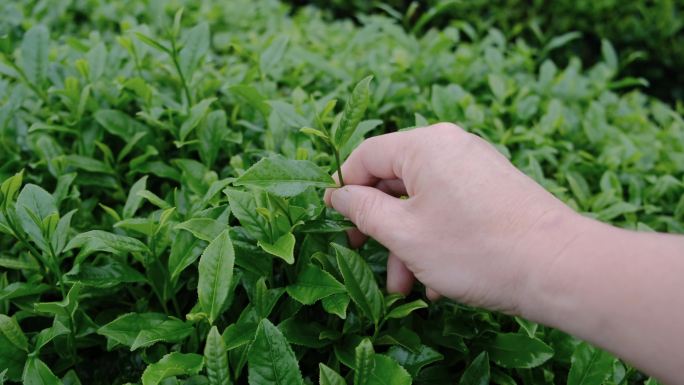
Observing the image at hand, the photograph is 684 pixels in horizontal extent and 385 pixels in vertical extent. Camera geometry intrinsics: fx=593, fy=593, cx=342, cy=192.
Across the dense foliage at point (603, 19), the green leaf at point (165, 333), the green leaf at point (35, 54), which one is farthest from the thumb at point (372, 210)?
the dense foliage at point (603, 19)

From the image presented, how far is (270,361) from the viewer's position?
1.23m

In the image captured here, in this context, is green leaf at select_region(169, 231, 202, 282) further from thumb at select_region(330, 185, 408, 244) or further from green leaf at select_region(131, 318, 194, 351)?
thumb at select_region(330, 185, 408, 244)

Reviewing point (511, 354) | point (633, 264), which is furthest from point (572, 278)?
point (511, 354)

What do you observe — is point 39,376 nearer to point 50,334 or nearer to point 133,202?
point 50,334

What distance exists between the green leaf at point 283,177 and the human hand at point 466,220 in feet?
0.36

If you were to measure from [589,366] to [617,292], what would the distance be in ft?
1.51

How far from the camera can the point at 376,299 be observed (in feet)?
4.61

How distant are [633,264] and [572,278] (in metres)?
0.11

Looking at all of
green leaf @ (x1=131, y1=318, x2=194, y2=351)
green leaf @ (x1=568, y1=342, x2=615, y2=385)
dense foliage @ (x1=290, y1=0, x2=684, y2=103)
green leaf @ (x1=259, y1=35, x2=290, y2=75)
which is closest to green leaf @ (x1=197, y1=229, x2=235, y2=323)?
green leaf @ (x1=131, y1=318, x2=194, y2=351)

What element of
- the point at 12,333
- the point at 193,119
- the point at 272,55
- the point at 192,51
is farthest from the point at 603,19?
the point at 12,333

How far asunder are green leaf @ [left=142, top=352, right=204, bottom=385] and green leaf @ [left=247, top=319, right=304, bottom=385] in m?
0.14

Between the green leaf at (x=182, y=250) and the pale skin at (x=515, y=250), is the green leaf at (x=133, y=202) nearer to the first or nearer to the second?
the green leaf at (x=182, y=250)

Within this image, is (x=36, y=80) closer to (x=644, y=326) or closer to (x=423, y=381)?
(x=423, y=381)

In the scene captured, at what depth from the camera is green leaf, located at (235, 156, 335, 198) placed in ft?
4.44
